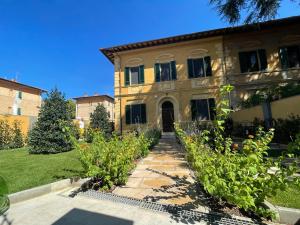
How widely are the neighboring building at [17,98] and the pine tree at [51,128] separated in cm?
1795

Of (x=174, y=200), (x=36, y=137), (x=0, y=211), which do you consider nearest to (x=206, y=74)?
(x=36, y=137)

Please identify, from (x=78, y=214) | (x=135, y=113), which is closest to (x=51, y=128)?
(x=135, y=113)

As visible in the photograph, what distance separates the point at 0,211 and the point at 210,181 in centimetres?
261

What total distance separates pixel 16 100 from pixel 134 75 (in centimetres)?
1973

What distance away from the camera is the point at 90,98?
37.2 m

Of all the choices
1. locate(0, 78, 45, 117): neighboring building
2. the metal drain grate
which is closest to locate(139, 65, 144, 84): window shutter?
the metal drain grate

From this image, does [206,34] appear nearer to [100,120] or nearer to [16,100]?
[100,120]

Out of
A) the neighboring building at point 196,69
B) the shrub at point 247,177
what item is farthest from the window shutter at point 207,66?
the shrub at point 247,177

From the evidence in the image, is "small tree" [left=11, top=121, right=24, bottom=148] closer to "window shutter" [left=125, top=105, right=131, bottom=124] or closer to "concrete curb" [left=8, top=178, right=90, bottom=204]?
"window shutter" [left=125, top=105, right=131, bottom=124]

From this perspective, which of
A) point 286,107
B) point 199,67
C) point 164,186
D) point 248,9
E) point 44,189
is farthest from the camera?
point 199,67

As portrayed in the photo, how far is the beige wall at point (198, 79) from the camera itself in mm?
13938

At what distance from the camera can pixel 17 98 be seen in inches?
1055

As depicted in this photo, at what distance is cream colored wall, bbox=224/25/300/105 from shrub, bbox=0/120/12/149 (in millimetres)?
16190

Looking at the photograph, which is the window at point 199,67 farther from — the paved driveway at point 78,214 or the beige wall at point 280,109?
the paved driveway at point 78,214
